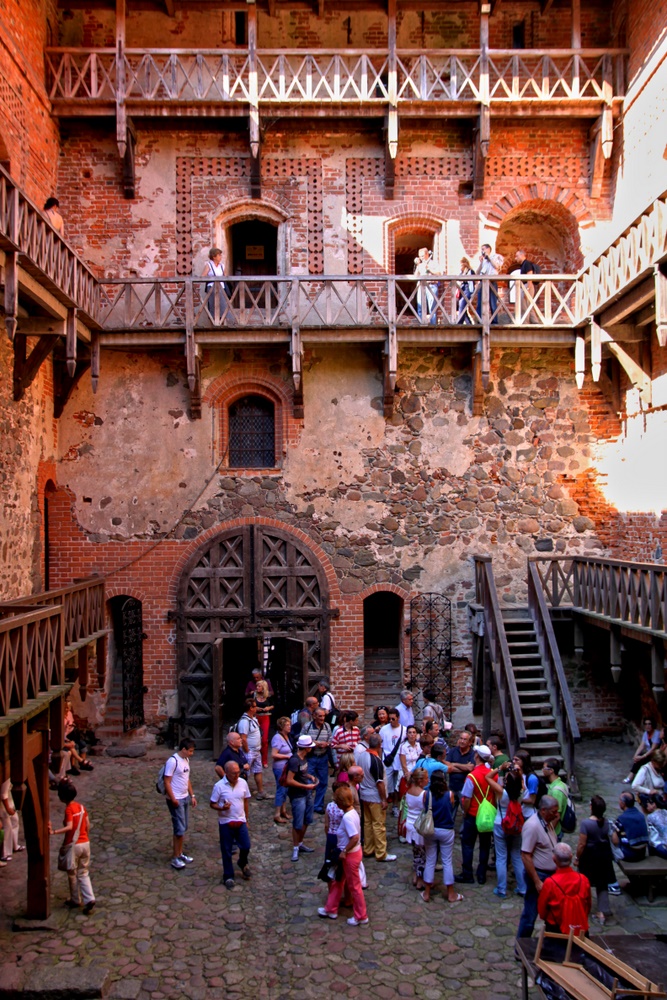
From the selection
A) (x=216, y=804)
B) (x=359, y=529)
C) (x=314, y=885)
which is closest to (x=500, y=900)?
(x=314, y=885)

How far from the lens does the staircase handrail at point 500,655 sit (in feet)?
36.6

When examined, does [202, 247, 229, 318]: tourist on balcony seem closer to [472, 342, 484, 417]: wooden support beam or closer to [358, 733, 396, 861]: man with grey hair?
[472, 342, 484, 417]: wooden support beam

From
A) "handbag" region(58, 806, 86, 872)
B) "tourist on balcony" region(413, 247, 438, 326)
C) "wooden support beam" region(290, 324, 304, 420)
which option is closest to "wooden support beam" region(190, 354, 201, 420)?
"wooden support beam" region(290, 324, 304, 420)

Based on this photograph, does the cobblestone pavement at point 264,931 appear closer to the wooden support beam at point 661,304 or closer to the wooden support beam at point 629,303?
the wooden support beam at point 661,304

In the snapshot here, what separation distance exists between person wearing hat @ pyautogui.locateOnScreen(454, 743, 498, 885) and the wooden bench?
1400mm

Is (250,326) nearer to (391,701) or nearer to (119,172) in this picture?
(119,172)

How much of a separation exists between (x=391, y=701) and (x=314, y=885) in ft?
18.5

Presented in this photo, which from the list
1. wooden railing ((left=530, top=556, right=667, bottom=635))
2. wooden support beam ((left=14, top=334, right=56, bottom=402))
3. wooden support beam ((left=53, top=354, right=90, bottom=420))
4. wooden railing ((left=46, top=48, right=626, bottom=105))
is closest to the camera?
wooden railing ((left=530, top=556, right=667, bottom=635))

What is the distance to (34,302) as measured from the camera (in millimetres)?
11047

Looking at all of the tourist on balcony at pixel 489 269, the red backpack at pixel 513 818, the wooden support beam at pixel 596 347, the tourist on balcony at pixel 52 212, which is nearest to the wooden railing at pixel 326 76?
the tourist on balcony at pixel 489 269

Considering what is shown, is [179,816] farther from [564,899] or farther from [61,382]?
[61,382]

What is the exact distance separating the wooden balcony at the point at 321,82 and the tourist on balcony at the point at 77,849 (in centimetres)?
1128

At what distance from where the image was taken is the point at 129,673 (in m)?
14.1

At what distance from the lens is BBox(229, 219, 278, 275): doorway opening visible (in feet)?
50.6
